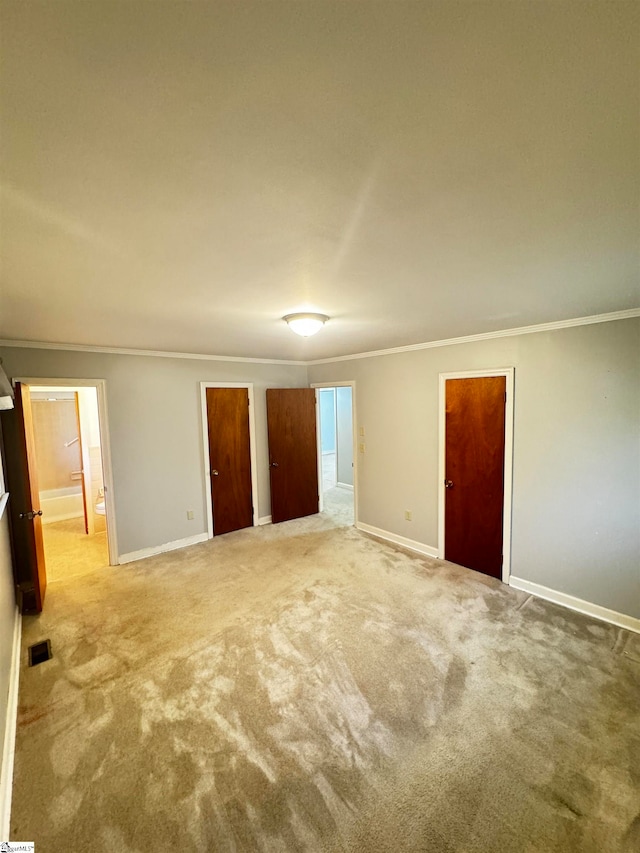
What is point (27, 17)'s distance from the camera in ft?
1.71

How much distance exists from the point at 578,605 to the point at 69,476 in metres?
6.90

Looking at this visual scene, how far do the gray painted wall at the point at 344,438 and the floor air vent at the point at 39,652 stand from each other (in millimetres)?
5188

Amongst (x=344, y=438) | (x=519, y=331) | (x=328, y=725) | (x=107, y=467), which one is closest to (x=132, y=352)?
(x=107, y=467)

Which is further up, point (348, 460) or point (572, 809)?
point (348, 460)

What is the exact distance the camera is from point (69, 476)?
18.7 ft

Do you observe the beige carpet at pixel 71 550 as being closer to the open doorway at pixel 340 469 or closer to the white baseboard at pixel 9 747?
the white baseboard at pixel 9 747

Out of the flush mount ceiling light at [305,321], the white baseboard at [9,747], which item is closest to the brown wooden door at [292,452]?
the flush mount ceiling light at [305,321]

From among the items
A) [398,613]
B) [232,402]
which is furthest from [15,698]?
[232,402]

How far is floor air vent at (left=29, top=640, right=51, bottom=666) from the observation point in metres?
2.35

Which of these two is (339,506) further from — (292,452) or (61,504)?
(61,504)

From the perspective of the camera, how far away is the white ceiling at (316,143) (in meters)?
0.56

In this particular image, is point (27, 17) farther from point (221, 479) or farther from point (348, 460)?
point (348, 460)

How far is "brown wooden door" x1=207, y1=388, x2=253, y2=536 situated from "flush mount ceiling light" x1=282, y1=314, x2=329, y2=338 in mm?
2300

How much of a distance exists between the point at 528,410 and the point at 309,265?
243cm
